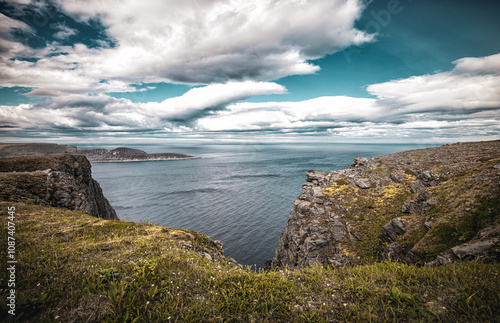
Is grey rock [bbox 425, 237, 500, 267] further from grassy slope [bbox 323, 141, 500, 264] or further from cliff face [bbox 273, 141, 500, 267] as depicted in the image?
grassy slope [bbox 323, 141, 500, 264]

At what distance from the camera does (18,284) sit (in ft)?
18.5

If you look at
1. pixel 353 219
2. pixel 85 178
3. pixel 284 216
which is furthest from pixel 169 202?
pixel 353 219

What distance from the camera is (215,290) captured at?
235 inches

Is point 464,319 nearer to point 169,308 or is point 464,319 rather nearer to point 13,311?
point 169,308

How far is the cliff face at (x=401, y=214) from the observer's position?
35.0ft

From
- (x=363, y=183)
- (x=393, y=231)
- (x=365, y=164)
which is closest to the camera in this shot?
(x=393, y=231)

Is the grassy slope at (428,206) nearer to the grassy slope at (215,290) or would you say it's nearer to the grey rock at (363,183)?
the grey rock at (363,183)

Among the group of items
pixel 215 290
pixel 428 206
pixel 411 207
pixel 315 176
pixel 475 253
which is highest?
pixel 215 290

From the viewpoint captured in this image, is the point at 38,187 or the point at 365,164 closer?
the point at 38,187

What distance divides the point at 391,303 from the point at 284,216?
53.0 metres

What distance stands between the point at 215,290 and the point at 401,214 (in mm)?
20999

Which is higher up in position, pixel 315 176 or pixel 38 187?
pixel 38 187

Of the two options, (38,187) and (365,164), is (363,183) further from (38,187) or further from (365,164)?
(38,187)

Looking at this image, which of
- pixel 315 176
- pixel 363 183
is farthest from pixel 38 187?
pixel 363 183
